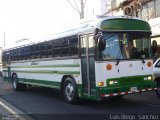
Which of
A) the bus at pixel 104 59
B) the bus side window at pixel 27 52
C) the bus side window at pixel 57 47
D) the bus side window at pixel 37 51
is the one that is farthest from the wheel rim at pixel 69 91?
the bus side window at pixel 27 52

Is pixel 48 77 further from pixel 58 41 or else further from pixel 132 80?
pixel 132 80

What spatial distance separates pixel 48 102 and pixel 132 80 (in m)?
3.95

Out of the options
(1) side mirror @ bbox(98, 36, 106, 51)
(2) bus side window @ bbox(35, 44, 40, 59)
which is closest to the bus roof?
(1) side mirror @ bbox(98, 36, 106, 51)

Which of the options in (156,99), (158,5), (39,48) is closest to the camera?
(156,99)

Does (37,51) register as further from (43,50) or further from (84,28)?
(84,28)

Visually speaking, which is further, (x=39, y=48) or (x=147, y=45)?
(x=39, y=48)

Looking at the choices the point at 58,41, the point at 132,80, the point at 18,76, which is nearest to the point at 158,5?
the point at 18,76

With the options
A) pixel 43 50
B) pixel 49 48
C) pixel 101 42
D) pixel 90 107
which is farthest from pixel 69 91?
pixel 43 50

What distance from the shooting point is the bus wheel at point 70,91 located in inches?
511

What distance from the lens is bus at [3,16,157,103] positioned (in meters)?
11.6

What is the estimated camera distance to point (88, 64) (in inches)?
477

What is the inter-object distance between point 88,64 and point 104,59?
29.5 inches

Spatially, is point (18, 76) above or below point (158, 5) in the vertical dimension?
below

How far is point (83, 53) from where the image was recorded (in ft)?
40.9
